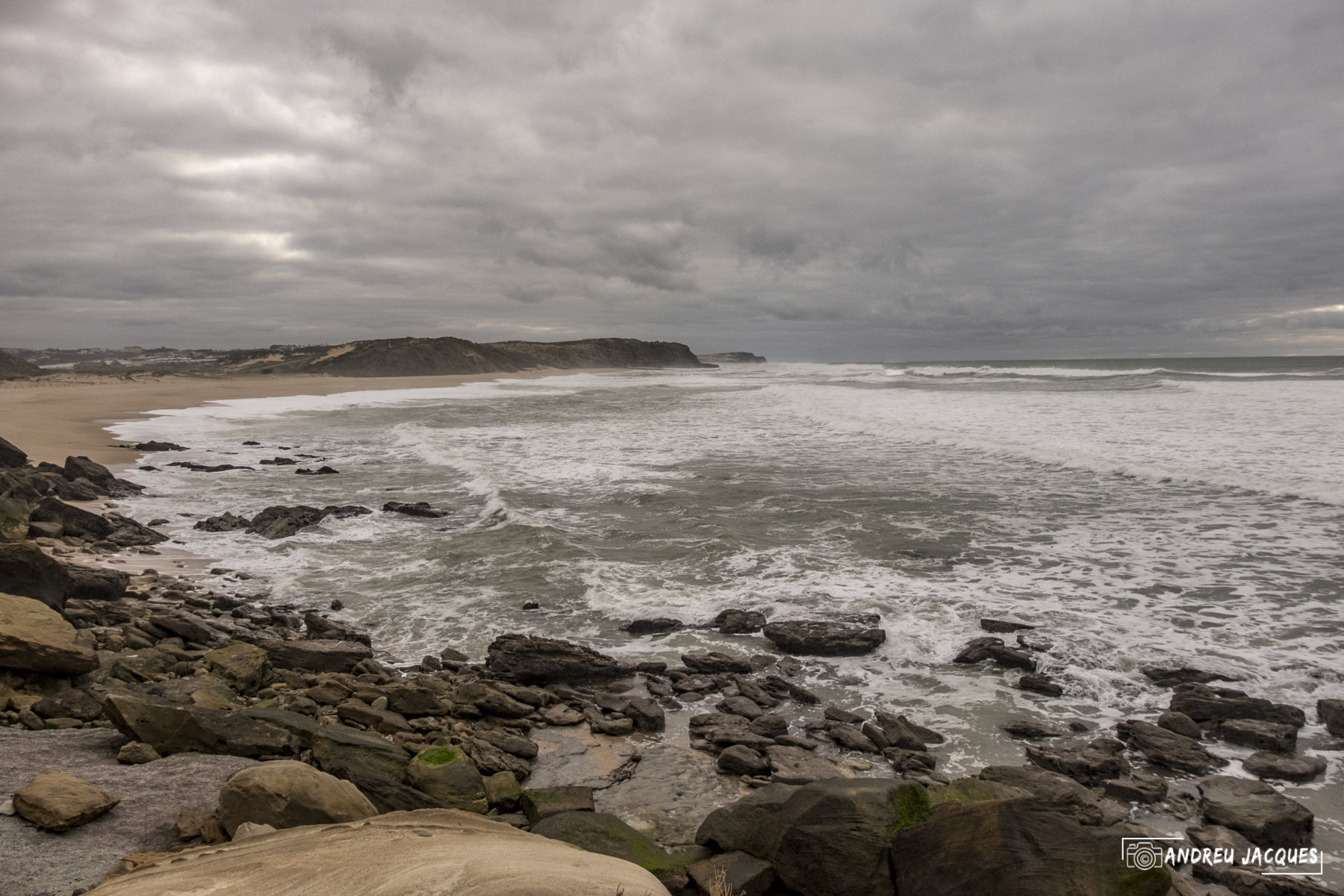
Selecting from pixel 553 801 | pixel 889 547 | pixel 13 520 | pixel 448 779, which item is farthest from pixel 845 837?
pixel 13 520

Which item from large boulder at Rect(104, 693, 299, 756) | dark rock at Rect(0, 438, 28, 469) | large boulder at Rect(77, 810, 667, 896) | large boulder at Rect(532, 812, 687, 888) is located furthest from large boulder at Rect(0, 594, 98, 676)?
dark rock at Rect(0, 438, 28, 469)

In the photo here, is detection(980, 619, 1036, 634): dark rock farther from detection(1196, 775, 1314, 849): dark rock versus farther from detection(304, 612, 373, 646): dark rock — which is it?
detection(304, 612, 373, 646): dark rock

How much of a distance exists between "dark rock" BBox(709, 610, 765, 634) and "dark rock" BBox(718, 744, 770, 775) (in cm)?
282

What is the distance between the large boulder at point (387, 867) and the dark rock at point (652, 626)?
503 cm

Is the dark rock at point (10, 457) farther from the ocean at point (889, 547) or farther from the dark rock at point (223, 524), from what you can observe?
the dark rock at point (223, 524)

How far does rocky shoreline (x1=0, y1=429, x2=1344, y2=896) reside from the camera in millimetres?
3314

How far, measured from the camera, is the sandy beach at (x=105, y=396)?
21891mm

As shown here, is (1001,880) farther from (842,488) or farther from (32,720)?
(842,488)

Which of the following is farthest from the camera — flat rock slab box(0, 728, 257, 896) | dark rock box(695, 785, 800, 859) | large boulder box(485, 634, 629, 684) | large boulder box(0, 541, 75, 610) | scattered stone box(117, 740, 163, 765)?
large boulder box(485, 634, 629, 684)

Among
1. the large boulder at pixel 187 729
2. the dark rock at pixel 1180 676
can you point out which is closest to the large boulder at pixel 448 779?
the large boulder at pixel 187 729

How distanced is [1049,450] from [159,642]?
2017 centimetres

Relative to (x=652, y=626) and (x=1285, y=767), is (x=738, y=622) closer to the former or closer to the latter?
(x=652, y=626)

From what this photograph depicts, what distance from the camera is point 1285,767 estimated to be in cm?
531

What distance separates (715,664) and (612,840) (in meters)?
3.52
